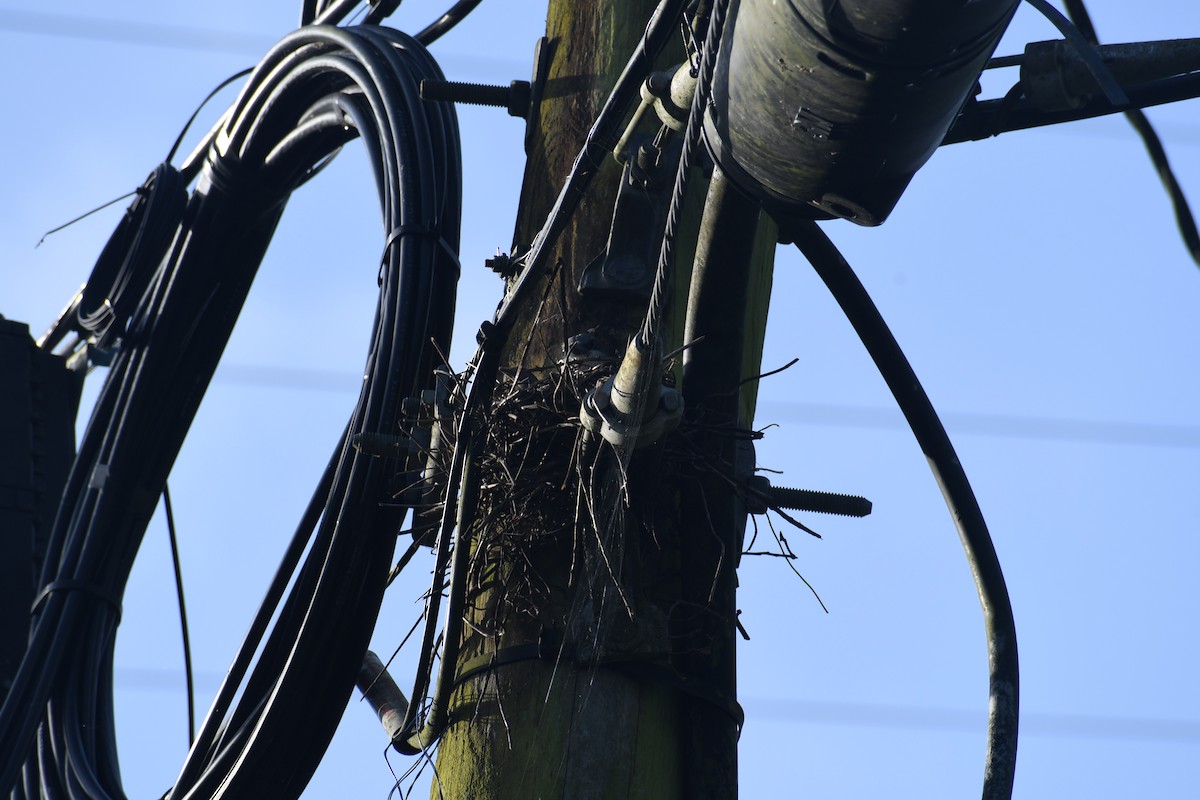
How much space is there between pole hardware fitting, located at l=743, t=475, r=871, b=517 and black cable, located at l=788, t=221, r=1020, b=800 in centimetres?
22

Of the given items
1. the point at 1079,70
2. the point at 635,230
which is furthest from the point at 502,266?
the point at 1079,70

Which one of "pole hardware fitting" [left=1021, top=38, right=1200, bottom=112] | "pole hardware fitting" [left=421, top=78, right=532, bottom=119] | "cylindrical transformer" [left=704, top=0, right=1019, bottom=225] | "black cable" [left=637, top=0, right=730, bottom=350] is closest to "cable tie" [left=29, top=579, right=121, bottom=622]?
"pole hardware fitting" [left=421, top=78, right=532, bottom=119]

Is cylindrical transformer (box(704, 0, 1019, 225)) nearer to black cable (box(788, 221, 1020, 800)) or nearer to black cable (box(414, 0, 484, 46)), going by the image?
black cable (box(788, 221, 1020, 800))

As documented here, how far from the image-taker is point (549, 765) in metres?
2.41

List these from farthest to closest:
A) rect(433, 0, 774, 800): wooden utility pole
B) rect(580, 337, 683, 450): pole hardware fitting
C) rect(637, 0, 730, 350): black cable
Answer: rect(433, 0, 774, 800): wooden utility pole < rect(580, 337, 683, 450): pole hardware fitting < rect(637, 0, 730, 350): black cable

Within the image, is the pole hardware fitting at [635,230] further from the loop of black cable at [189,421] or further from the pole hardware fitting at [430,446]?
the loop of black cable at [189,421]

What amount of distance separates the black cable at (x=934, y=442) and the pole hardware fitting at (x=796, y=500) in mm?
220

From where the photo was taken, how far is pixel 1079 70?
214 centimetres

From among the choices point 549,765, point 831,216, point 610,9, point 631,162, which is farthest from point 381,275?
point 831,216

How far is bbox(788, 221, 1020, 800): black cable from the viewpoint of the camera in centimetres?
267

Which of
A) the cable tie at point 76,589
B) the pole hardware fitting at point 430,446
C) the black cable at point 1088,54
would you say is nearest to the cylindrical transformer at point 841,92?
the black cable at point 1088,54

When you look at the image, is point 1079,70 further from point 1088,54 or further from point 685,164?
point 685,164

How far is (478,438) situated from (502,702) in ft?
1.55

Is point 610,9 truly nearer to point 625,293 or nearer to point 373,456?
point 625,293
